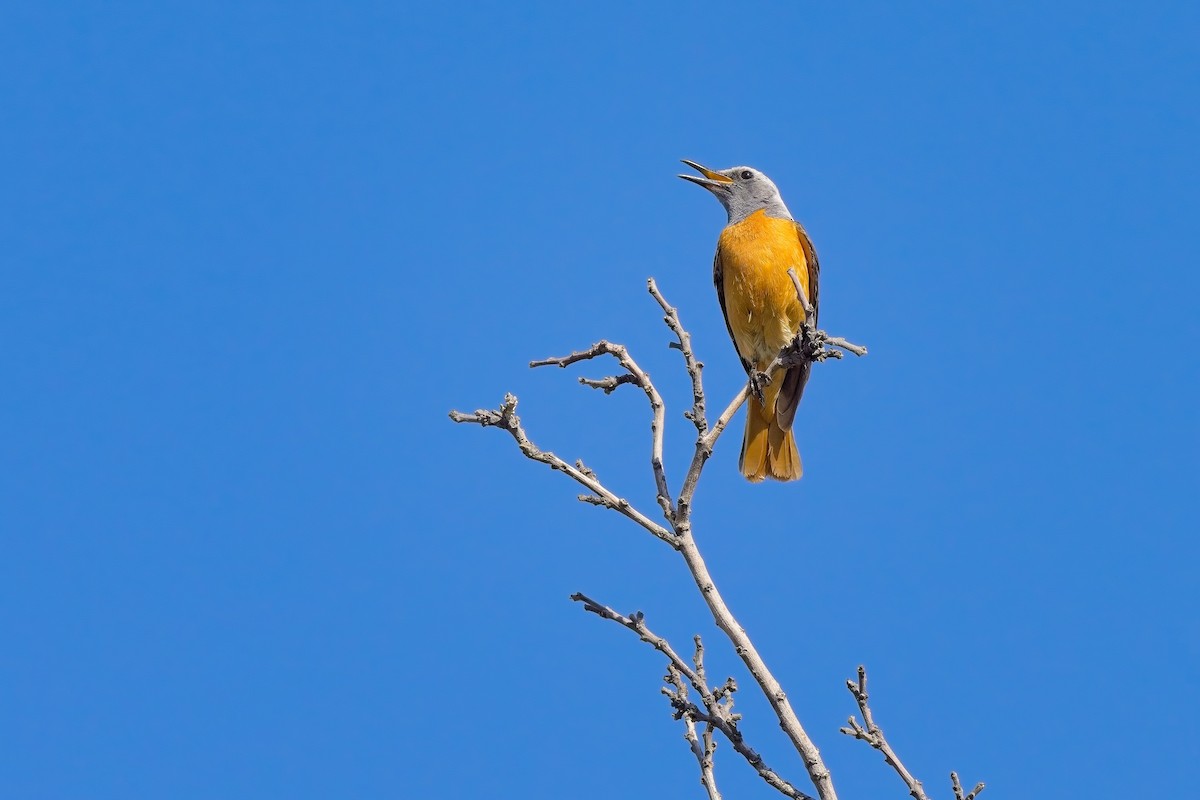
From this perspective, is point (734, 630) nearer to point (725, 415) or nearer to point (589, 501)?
point (589, 501)

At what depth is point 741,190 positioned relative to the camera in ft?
29.3

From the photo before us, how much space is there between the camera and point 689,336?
4164 mm

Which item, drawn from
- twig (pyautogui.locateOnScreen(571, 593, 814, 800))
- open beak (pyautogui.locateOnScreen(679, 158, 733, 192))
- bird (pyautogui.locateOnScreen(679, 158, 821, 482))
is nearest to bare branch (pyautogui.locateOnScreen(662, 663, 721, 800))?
twig (pyautogui.locateOnScreen(571, 593, 814, 800))

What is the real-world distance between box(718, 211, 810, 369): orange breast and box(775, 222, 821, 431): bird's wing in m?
Answer: 0.08

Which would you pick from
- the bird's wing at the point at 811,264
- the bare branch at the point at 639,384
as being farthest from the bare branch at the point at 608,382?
the bird's wing at the point at 811,264

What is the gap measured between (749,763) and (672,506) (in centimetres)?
84

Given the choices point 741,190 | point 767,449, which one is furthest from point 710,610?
point 741,190

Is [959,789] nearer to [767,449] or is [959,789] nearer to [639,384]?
[639,384]

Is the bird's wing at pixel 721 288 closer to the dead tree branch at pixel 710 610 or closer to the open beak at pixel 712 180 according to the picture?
the open beak at pixel 712 180

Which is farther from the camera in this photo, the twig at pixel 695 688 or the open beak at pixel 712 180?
the open beak at pixel 712 180

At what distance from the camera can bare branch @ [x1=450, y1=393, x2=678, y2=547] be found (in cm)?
353

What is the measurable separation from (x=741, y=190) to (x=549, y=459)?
5729mm

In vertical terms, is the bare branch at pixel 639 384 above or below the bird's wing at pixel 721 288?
below

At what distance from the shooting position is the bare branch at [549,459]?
3.53 m
